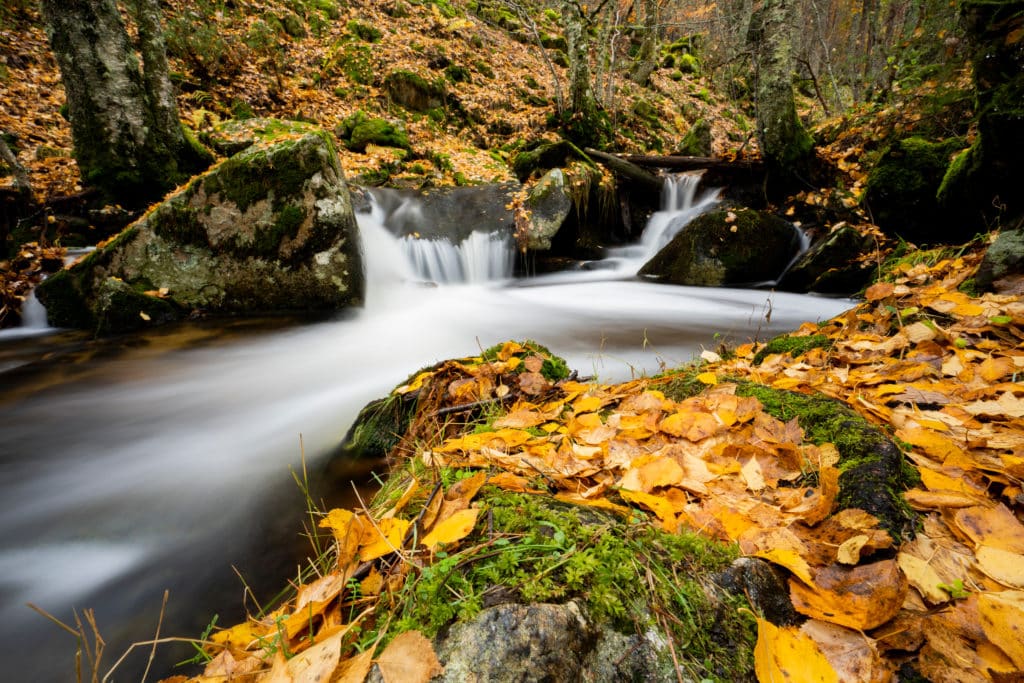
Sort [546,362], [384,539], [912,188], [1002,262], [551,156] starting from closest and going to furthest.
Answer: [384,539] < [1002,262] < [546,362] < [912,188] < [551,156]

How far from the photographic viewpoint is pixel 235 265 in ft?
17.9

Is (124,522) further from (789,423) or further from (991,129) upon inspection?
(991,129)

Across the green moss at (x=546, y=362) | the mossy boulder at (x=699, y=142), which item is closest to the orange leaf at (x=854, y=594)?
the green moss at (x=546, y=362)

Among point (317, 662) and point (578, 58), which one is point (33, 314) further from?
point (578, 58)

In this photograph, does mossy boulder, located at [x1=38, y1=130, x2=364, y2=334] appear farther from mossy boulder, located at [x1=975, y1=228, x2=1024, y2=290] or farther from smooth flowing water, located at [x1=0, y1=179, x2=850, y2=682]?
mossy boulder, located at [x1=975, y1=228, x2=1024, y2=290]

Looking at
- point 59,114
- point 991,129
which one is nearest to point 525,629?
point 991,129

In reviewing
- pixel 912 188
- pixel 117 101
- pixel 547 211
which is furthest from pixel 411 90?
pixel 912 188

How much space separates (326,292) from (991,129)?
22.3 ft

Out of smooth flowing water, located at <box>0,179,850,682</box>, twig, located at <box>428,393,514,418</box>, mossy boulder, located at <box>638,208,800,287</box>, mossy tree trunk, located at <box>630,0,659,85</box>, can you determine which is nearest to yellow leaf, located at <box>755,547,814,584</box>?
twig, located at <box>428,393,514,418</box>

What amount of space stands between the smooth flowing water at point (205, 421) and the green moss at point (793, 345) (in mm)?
1147

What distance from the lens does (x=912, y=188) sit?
16.7 ft

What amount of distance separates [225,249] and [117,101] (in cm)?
279

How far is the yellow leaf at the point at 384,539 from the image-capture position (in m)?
0.96

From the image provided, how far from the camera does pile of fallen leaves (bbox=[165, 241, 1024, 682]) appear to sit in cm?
75
